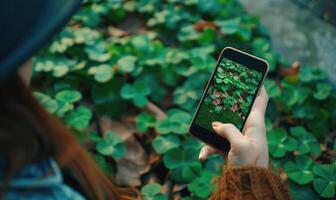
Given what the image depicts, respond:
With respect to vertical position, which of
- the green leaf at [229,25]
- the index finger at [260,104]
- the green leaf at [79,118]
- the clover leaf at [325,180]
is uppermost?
the green leaf at [229,25]

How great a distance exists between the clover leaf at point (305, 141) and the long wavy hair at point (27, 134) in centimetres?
94

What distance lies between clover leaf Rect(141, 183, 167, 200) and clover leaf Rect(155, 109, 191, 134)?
215mm

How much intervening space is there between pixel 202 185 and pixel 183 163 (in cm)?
10

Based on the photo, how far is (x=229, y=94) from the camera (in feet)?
4.46

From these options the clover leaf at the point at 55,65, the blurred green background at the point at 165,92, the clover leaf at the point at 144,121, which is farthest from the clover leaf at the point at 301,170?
the clover leaf at the point at 55,65

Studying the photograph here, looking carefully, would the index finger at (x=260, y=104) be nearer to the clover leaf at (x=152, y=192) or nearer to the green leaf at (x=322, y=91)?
the clover leaf at (x=152, y=192)

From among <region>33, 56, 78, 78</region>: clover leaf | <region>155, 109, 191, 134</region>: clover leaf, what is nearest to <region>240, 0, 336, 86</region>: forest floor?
<region>155, 109, 191, 134</region>: clover leaf

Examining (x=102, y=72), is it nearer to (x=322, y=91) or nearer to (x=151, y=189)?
(x=151, y=189)

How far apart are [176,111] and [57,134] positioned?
36.0 inches

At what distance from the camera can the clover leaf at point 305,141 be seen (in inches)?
66.9

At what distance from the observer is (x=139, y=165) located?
1.69 metres

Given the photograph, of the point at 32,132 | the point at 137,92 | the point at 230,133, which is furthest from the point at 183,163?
the point at 32,132

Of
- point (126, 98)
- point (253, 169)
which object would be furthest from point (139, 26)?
point (253, 169)

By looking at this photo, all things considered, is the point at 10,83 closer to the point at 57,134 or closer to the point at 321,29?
the point at 57,134
